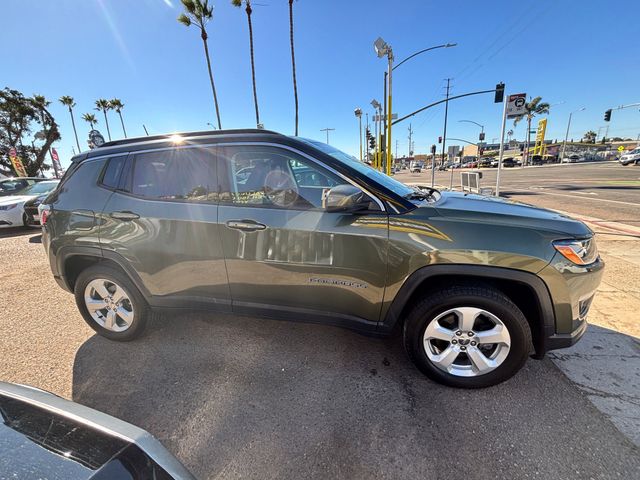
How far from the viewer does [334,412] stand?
2055 mm

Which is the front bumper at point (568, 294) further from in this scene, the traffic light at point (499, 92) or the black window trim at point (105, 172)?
the traffic light at point (499, 92)

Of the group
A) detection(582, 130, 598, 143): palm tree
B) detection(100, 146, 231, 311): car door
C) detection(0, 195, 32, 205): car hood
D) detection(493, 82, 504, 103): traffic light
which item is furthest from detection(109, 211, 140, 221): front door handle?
detection(582, 130, 598, 143): palm tree

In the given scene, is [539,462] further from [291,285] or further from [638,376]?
[291,285]

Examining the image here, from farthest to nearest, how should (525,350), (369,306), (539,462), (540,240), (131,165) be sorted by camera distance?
(131,165), (369,306), (525,350), (540,240), (539,462)

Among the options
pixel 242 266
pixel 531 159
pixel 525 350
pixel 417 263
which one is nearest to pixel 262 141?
pixel 242 266

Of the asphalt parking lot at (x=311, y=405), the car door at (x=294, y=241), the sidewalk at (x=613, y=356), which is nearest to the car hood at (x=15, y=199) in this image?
the asphalt parking lot at (x=311, y=405)

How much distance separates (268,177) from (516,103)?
8473 millimetres

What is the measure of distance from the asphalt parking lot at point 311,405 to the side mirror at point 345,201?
Result: 1.32 metres

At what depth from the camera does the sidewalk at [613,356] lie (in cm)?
202

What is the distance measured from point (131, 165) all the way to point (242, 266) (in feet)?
4.44

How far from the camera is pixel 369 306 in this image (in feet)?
7.27

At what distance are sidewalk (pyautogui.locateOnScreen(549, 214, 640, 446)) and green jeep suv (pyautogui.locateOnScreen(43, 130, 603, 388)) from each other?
0.51 m

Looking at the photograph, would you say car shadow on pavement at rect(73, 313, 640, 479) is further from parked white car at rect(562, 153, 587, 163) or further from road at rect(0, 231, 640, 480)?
parked white car at rect(562, 153, 587, 163)

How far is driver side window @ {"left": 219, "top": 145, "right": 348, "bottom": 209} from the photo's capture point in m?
2.29
